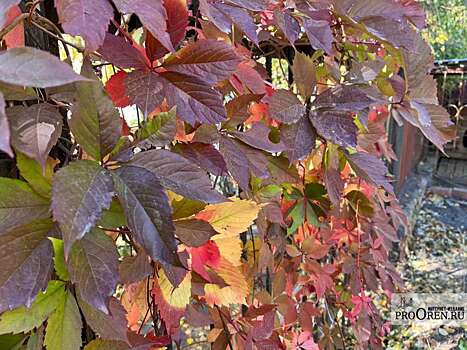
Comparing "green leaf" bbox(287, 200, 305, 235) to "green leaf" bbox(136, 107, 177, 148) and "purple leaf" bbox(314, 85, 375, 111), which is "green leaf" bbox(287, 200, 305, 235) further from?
"green leaf" bbox(136, 107, 177, 148)

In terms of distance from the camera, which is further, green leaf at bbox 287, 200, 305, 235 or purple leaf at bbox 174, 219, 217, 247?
green leaf at bbox 287, 200, 305, 235

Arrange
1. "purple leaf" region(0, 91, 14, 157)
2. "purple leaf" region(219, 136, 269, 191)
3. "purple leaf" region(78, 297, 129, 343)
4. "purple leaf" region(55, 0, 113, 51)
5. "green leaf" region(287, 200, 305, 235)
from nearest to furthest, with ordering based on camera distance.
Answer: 1. "purple leaf" region(0, 91, 14, 157)
2. "purple leaf" region(55, 0, 113, 51)
3. "purple leaf" region(78, 297, 129, 343)
4. "purple leaf" region(219, 136, 269, 191)
5. "green leaf" region(287, 200, 305, 235)

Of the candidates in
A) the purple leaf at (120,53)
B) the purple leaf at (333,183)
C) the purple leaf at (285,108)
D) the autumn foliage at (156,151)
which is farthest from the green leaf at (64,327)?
the purple leaf at (333,183)

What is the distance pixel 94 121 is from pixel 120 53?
4.3 inches

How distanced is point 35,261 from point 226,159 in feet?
0.87

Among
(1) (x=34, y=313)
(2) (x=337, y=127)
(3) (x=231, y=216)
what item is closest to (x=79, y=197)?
(1) (x=34, y=313)

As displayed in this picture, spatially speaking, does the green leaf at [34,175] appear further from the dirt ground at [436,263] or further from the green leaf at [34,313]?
the dirt ground at [436,263]

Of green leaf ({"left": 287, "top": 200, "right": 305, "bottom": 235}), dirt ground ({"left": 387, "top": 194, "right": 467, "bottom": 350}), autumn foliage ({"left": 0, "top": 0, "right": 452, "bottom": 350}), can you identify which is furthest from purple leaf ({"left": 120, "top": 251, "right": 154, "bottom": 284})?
dirt ground ({"left": 387, "top": 194, "right": 467, "bottom": 350})

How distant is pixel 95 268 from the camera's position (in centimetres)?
38

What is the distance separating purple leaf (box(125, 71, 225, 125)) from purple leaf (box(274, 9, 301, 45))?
0.18m

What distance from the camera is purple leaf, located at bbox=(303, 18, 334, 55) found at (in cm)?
58

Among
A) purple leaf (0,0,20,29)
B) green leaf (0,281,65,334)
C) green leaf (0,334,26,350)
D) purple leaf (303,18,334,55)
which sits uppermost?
purple leaf (0,0,20,29)

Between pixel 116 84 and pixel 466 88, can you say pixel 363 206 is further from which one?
pixel 466 88

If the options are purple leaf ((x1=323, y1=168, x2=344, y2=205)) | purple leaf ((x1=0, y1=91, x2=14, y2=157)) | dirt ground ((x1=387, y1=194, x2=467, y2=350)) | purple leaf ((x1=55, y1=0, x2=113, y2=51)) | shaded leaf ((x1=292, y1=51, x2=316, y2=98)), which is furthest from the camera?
dirt ground ((x1=387, y1=194, x2=467, y2=350))
